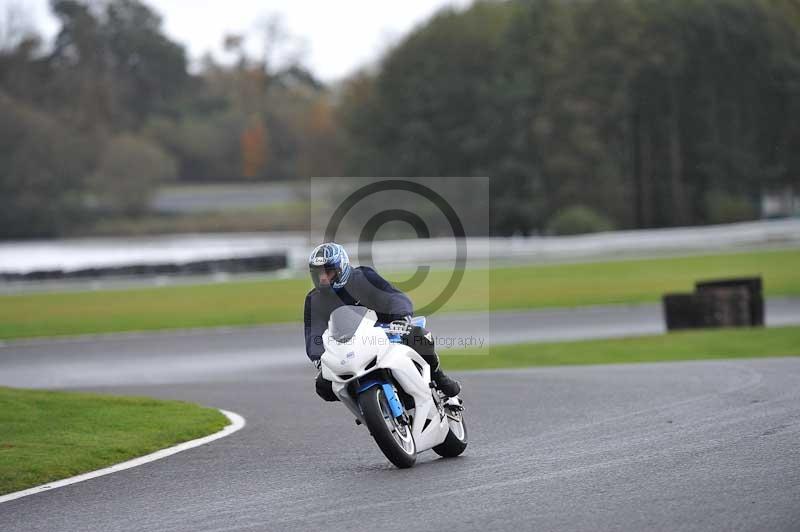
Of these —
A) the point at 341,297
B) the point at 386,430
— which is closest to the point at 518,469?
the point at 386,430

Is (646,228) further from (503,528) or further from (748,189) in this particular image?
(503,528)

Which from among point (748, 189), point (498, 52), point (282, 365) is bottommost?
point (282, 365)

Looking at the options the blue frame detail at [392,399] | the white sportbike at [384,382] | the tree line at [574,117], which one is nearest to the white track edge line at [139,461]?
the white sportbike at [384,382]

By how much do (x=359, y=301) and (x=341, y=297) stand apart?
0.46 feet

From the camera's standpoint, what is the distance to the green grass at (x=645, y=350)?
61.5 feet

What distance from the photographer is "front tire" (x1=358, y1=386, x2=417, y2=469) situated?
8219 millimetres

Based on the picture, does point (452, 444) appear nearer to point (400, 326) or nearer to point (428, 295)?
point (400, 326)

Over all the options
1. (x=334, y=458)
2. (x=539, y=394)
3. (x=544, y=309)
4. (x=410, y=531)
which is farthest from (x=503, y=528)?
(x=544, y=309)

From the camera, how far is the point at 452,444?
900 centimetres

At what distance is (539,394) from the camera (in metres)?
13.0

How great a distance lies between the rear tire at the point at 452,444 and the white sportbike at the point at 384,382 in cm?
2

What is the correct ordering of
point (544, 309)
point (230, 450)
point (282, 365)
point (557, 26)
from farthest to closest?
point (557, 26) < point (544, 309) < point (282, 365) < point (230, 450)

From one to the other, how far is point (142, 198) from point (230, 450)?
88.3 m

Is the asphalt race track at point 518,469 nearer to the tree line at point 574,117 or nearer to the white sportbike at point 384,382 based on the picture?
the white sportbike at point 384,382
